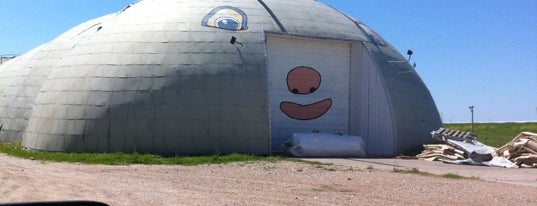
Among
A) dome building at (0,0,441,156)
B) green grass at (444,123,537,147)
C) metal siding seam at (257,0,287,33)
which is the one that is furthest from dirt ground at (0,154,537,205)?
green grass at (444,123,537,147)

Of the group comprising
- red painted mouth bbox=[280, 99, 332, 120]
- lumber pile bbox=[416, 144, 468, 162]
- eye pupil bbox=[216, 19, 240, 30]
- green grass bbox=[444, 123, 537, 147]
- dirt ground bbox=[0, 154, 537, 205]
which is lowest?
green grass bbox=[444, 123, 537, 147]

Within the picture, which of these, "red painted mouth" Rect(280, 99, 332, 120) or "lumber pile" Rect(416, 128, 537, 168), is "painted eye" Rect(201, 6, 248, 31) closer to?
"red painted mouth" Rect(280, 99, 332, 120)

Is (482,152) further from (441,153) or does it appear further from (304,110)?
(304,110)

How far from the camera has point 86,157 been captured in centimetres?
1911

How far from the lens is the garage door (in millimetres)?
22312

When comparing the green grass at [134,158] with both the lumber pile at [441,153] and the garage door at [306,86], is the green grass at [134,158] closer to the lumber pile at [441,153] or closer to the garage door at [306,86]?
the garage door at [306,86]

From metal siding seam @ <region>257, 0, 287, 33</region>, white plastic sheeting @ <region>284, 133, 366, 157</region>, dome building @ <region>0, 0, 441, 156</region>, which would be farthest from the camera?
metal siding seam @ <region>257, 0, 287, 33</region>

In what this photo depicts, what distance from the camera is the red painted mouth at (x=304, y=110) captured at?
73.4ft

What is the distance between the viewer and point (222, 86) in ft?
68.2

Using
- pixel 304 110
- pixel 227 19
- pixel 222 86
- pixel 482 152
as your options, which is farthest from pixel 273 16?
pixel 482 152

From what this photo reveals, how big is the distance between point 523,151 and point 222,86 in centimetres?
949

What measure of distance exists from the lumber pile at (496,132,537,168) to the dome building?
3673mm

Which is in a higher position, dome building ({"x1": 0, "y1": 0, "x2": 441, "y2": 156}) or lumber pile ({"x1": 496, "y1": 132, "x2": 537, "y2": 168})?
dome building ({"x1": 0, "y1": 0, "x2": 441, "y2": 156})

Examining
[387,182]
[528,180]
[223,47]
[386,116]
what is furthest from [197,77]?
[528,180]
